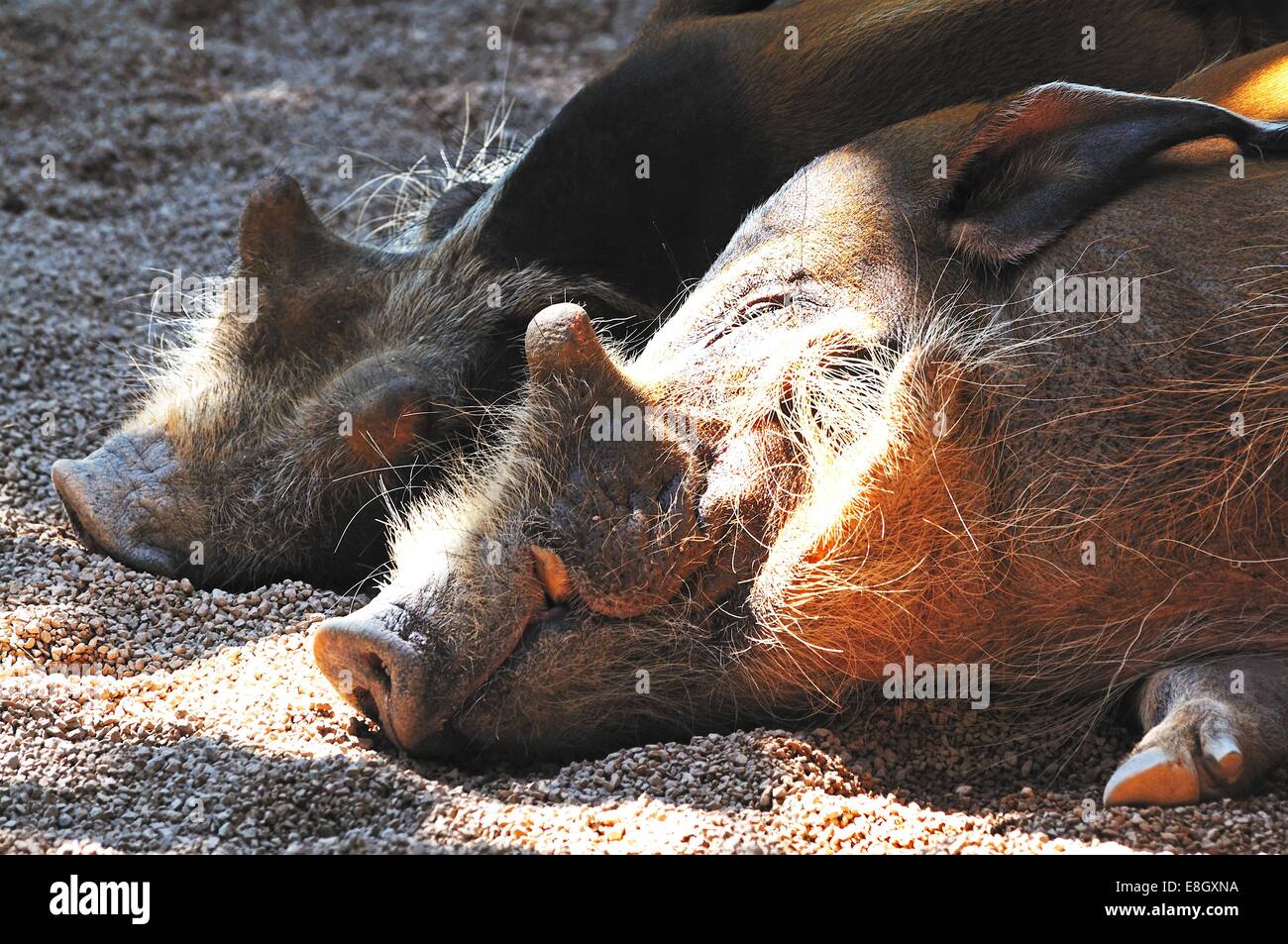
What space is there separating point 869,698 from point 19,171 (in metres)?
3.45

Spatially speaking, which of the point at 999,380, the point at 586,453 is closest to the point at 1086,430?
the point at 999,380

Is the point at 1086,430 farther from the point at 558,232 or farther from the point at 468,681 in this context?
the point at 558,232

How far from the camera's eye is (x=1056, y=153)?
8.25 feet

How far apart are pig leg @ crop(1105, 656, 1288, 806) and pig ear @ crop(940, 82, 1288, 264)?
761mm

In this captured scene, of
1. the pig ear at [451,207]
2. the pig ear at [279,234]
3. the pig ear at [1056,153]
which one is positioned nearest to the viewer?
the pig ear at [1056,153]

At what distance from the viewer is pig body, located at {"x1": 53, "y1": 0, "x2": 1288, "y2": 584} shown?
9.86 feet

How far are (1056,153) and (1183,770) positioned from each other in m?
1.06

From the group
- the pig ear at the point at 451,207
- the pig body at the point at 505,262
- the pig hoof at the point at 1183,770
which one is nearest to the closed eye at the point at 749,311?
the pig body at the point at 505,262

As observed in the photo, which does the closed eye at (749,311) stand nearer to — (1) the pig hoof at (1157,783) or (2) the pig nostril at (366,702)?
(2) the pig nostril at (366,702)

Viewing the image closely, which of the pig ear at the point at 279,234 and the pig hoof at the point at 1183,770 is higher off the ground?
the pig ear at the point at 279,234

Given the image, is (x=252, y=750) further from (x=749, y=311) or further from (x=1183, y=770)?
(x=1183, y=770)

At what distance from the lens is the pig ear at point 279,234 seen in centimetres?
323

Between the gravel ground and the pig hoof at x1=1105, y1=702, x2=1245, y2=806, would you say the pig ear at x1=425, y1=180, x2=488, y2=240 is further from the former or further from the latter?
the pig hoof at x1=1105, y1=702, x2=1245, y2=806

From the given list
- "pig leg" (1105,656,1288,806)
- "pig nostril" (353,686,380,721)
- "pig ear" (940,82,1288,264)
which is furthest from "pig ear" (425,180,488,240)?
"pig leg" (1105,656,1288,806)
